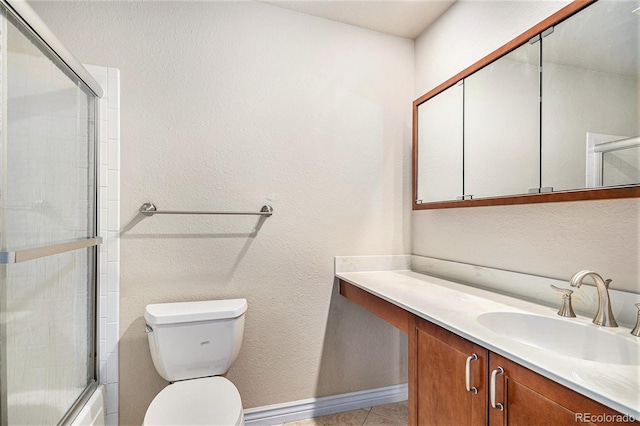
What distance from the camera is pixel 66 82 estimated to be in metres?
1.29

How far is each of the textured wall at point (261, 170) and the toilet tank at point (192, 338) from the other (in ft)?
0.72

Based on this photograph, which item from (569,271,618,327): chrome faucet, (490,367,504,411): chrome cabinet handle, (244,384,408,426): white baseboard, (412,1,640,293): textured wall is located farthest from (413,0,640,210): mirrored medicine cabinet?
(244,384,408,426): white baseboard

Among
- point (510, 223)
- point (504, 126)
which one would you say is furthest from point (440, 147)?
point (510, 223)

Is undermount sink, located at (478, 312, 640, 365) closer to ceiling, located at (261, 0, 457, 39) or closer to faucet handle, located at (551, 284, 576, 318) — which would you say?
faucet handle, located at (551, 284, 576, 318)

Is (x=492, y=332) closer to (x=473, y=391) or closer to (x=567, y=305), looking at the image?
(x=473, y=391)

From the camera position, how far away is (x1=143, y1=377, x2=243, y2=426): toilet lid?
1190 mm

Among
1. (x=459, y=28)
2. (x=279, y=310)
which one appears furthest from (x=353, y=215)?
(x=459, y=28)

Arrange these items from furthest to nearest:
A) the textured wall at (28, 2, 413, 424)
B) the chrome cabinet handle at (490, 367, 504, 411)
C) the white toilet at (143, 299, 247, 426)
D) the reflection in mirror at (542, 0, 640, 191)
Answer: the textured wall at (28, 2, 413, 424), the white toilet at (143, 299, 247, 426), the reflection in mirror at (542, 0, 640, 191), the chrome cabinet handle at (490, 367, 504, 411)

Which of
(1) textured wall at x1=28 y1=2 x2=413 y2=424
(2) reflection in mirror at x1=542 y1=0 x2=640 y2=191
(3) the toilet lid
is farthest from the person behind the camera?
(1) textured wall at x1=28 y1=2 x2=413 y2=424

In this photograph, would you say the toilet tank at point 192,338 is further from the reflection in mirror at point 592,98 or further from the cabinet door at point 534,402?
the reflection in mirror at point 592,98

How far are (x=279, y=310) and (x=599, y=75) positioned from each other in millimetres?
1775

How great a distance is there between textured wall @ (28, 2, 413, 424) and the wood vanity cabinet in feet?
2.73

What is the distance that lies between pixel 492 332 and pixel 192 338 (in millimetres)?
1270

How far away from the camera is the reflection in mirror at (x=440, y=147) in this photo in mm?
1697
